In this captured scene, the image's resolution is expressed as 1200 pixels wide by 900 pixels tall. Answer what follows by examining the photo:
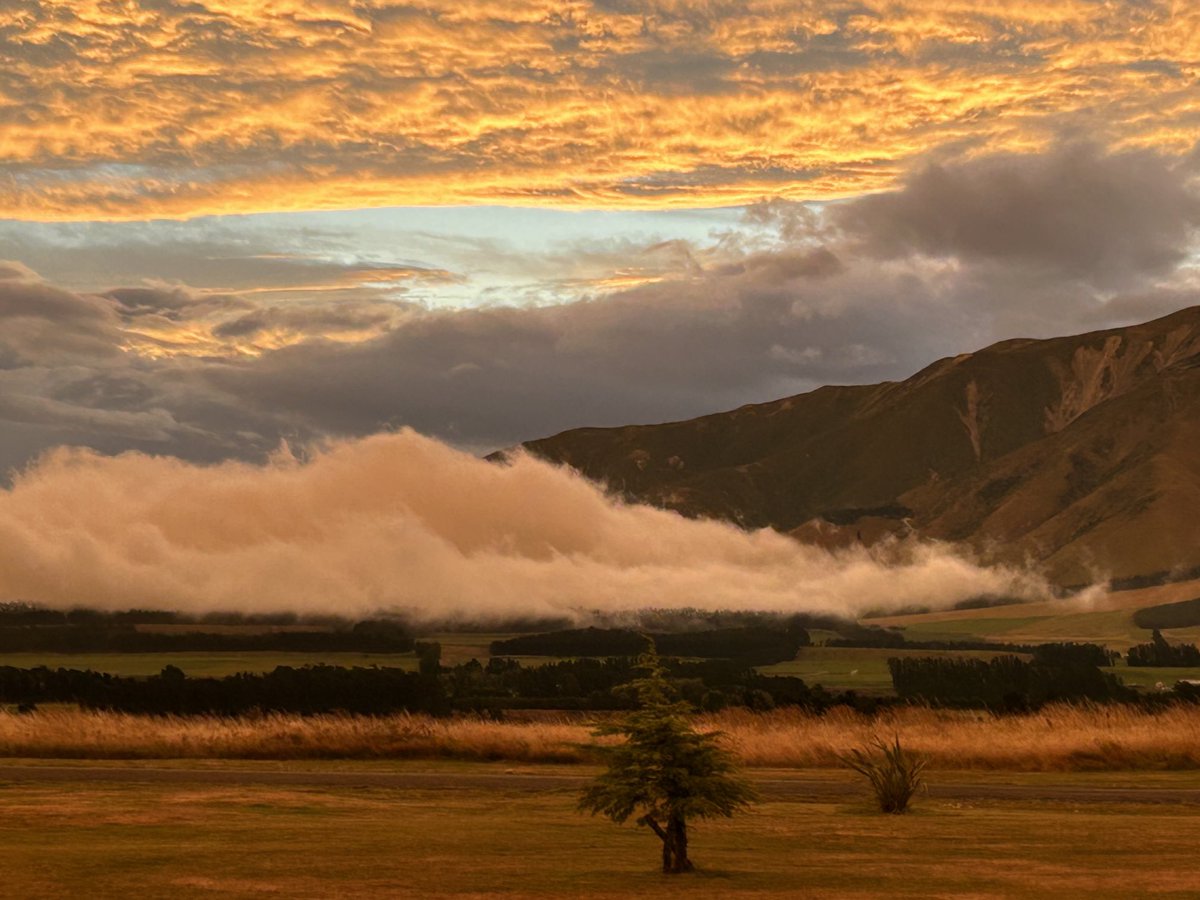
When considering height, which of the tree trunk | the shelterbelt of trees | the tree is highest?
the tree

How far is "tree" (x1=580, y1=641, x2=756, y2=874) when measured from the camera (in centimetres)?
→ 2577

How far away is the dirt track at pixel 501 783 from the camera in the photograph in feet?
145

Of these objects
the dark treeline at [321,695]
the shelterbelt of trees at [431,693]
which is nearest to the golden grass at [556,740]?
the shelterbelt of trees at [431,693]

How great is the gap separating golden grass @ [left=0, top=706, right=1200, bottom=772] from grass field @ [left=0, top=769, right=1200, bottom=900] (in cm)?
1367

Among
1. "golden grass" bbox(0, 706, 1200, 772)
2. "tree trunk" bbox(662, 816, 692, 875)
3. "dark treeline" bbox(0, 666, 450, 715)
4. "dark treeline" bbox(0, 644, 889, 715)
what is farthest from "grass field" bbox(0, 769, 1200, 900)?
"dark treeline" bbox(0, 666, 450, 715)

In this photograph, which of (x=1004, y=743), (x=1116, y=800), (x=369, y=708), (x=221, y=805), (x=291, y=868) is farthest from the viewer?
(x=369, y=708)

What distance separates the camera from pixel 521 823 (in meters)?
35.5

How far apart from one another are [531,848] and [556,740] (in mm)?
29054

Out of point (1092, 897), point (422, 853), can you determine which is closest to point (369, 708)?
point (422, 853)

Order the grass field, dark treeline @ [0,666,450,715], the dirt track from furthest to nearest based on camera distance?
1. dark treeline @ [0,666,450,715]
2. the dirt track
3. the grass field

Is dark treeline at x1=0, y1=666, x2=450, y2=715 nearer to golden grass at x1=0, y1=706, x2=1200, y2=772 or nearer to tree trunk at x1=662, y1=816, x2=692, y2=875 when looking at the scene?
golden grass at x1=0, y1=706, x2=1200, y2=772

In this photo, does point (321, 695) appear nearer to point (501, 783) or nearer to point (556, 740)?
point (556, 740)

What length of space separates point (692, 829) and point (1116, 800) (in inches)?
592

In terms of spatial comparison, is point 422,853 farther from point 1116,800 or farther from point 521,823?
point 1116,800
